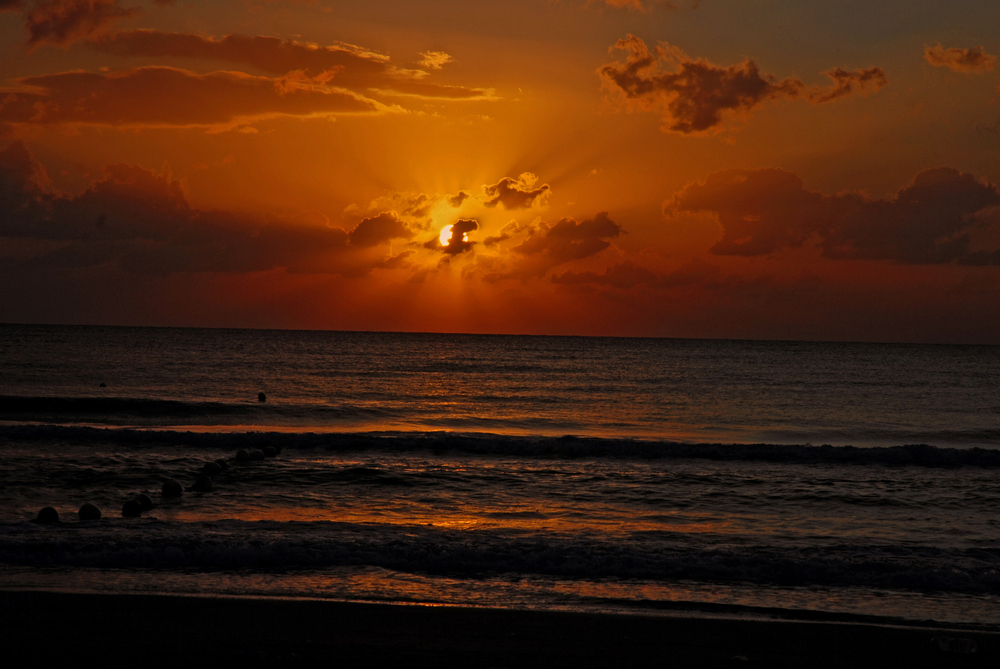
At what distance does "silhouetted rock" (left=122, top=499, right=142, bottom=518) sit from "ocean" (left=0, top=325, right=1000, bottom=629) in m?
0.38

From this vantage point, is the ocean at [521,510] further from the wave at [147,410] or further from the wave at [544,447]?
the wave at [147,410]

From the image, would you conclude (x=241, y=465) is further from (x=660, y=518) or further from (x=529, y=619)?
(x=529, y=619)

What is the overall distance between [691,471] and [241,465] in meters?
12.1

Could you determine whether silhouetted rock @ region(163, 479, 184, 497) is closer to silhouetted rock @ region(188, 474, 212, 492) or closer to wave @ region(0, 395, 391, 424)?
silhouetted rock @ region(188, 474, 212, 492)

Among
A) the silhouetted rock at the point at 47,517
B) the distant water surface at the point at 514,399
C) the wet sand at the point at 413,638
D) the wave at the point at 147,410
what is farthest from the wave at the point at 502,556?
the wave at the point at 147,410

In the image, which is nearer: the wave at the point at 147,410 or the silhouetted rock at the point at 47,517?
the silhouetted rock at the point at 47,517

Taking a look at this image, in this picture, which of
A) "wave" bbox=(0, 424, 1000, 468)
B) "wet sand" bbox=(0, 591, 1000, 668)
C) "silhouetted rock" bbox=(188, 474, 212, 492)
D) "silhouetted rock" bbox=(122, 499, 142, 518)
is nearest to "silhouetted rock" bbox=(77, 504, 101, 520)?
"silhouetted rock" bbox=(122, 499, 142, 518)

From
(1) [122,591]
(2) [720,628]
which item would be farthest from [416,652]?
(1) [122,591]

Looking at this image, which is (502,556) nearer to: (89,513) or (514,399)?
(89,513)

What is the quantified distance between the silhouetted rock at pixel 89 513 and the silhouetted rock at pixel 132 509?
17.5 inches

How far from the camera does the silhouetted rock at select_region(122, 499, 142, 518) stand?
43.0 feet

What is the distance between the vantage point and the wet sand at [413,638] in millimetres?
7219

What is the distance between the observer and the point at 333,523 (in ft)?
42.6

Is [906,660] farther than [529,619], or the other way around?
[529,619]
